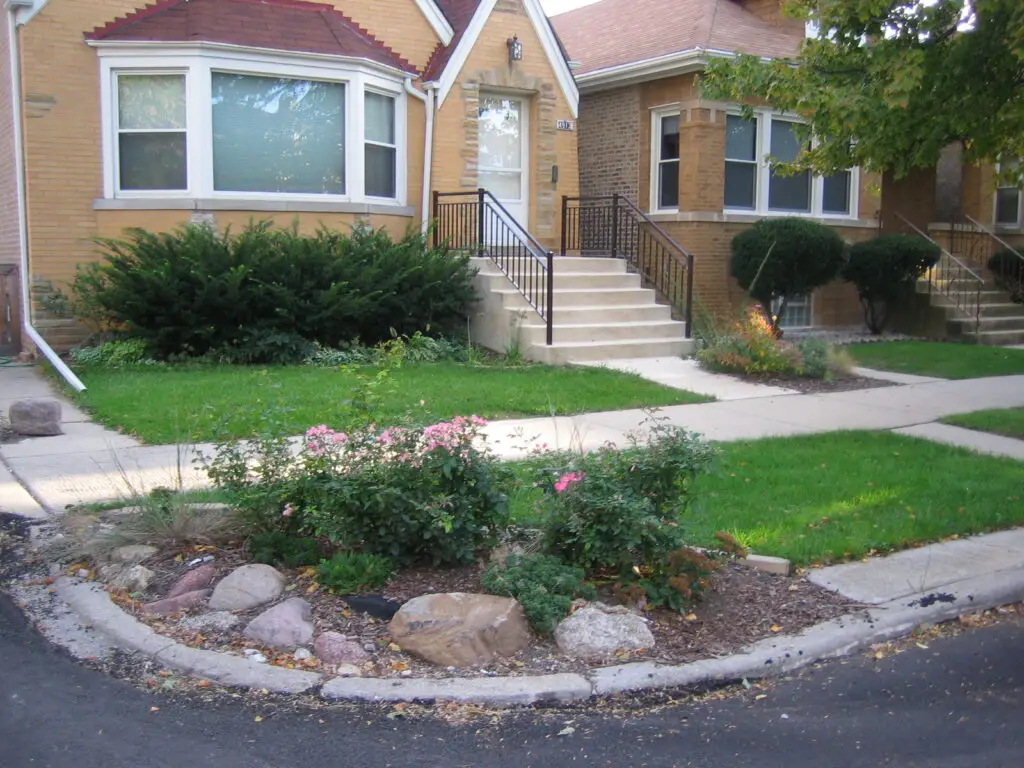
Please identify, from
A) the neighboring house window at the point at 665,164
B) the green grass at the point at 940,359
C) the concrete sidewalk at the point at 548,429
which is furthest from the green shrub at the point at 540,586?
the neighboring house window at the point at 665,164

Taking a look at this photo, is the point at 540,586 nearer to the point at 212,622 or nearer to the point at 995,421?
the point at 212,622

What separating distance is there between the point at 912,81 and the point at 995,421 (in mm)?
3905

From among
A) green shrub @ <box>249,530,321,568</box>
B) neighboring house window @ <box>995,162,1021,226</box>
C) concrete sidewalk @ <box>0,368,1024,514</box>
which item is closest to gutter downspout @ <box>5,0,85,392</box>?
concrete sidewalk @ <box>0,368,1024,514</box>

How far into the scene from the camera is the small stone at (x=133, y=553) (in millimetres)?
5562

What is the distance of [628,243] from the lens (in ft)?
54.5

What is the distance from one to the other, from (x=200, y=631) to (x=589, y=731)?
1.92 m

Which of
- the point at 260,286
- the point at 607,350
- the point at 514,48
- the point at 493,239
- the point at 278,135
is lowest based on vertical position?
the point at 607,350

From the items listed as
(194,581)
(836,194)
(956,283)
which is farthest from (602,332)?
(194,581)

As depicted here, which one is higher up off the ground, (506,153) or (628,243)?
(506,153)

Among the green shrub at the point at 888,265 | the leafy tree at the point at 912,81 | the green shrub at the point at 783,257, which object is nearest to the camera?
the leafy tree at the point at 912,81

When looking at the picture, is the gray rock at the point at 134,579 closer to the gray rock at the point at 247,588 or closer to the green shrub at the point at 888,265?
the gray rock at the point at 247,588

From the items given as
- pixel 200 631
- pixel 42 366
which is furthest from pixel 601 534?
pixel 42 366

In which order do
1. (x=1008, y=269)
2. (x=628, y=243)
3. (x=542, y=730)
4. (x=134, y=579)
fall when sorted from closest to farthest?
(x=542, y=730) < (x=134, y=579) < (x=628, y=243) < (x=1008, y=269)

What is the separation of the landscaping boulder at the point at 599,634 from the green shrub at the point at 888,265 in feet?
44.9
